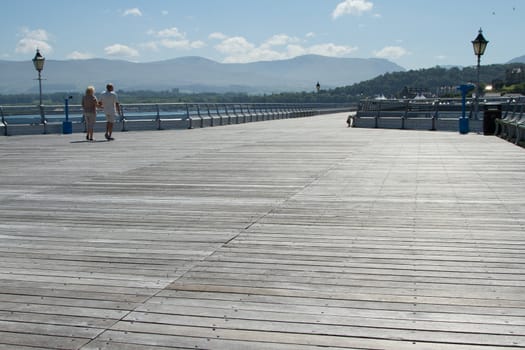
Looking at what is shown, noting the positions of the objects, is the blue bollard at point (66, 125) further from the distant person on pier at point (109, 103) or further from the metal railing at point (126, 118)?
the distant person on pier at point (109, 103)

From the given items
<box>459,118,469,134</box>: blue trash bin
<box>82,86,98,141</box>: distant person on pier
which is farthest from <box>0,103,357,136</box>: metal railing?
<box>459,118,469,134</box>: blue trash bin

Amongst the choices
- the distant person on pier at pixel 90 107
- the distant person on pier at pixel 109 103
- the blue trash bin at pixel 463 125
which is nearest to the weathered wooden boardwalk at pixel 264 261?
the distant person on pier at pixel 109 103

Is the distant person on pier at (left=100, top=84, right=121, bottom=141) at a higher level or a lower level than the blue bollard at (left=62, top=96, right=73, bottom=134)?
higher

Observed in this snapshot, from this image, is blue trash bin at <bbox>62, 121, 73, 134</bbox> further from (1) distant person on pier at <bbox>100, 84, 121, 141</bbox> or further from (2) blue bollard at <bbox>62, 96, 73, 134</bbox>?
(1) distant person on pier at <bbox>100, 84, 121, 141</bbox>

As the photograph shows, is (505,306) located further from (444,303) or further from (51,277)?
(51,277)

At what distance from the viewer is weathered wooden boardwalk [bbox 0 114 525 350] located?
12.9 ft

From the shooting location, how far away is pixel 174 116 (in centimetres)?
3338

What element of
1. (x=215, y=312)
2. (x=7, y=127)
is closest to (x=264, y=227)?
(x=215, y=312)

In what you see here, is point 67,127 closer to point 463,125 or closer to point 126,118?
point 126,118

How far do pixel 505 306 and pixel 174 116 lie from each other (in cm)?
2994

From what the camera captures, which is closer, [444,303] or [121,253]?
[444,303]

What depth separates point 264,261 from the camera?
216 inches

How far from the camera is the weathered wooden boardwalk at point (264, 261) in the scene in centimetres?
393

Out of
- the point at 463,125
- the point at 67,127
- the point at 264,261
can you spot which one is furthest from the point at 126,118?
the point at 264,261
